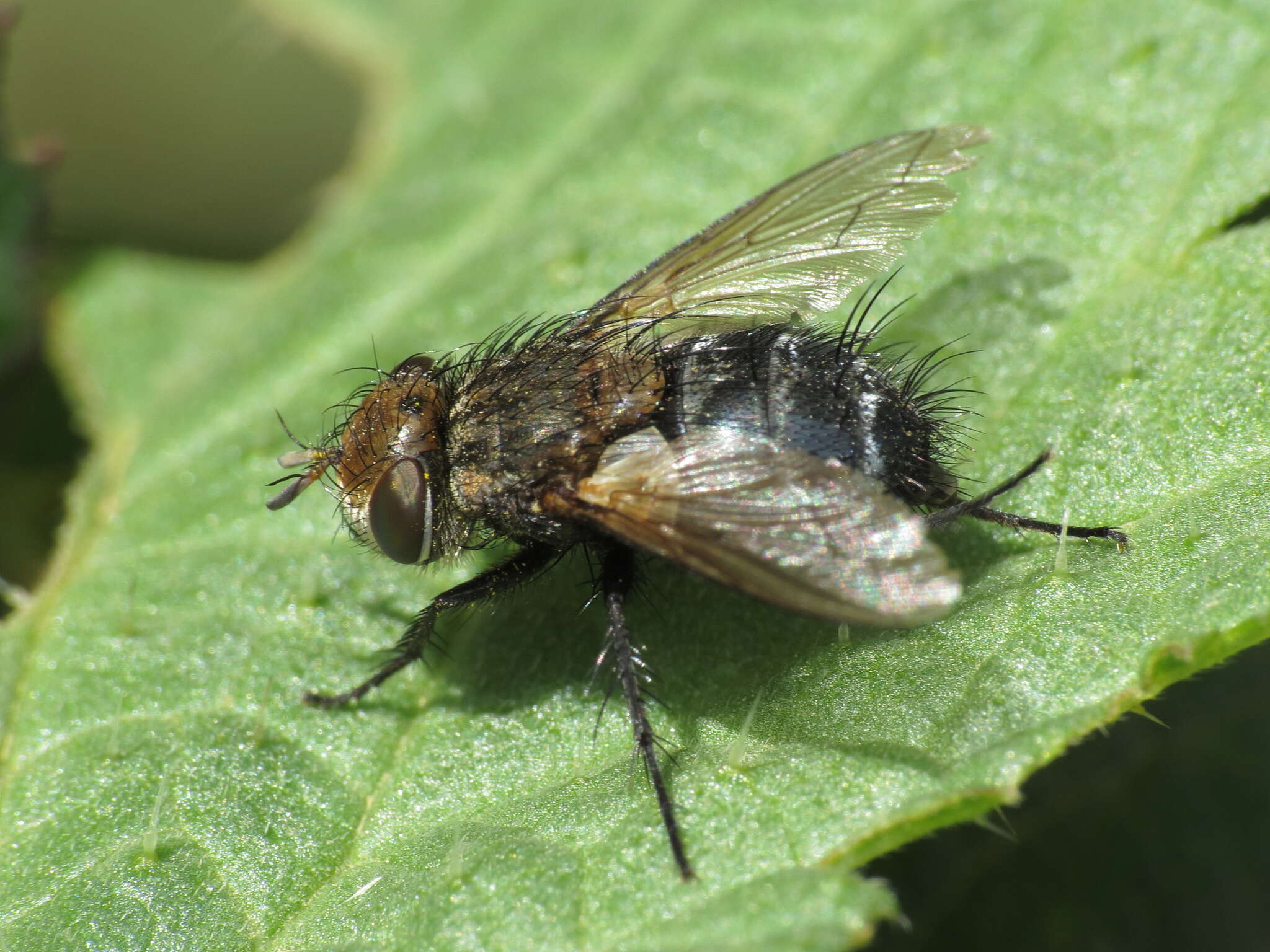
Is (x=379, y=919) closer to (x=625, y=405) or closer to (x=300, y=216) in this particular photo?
(x=625, y=405)

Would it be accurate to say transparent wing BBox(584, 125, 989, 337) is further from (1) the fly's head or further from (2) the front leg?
(2) the front leg

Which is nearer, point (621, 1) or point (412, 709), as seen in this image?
point (412, 709)

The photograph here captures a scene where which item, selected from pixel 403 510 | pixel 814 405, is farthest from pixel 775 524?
pixel 403 510

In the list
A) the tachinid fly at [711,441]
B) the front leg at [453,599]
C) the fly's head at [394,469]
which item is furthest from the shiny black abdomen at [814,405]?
the fly's head at [394,469]

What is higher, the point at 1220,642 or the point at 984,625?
the point at 1220,642

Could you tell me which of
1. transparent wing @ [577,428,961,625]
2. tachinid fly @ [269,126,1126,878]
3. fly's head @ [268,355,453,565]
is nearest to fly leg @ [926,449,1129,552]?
tachinid fly @ [269,126,1126,878]

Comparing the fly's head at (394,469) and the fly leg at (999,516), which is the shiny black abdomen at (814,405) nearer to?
the fly leg at (999,516)

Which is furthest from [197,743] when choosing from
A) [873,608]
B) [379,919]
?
[873,608]
